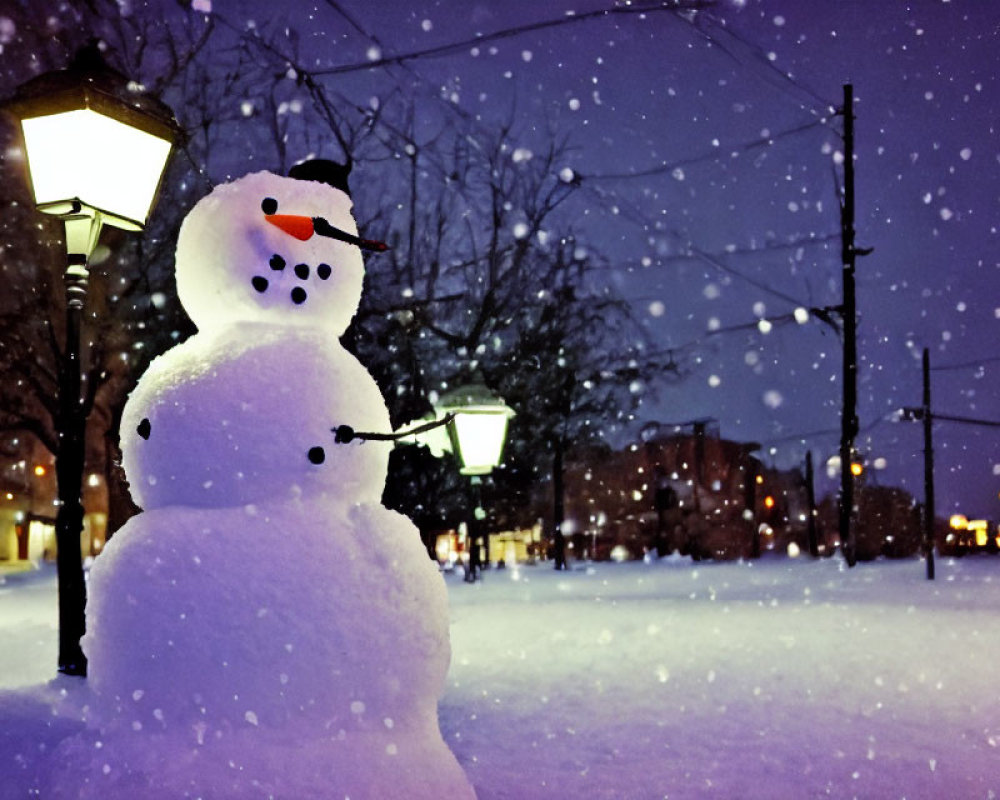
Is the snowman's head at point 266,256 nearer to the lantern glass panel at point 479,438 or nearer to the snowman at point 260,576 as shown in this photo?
the snowman at point 260,576

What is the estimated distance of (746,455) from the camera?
51.9 metres

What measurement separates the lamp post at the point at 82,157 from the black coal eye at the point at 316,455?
1965 millimetres

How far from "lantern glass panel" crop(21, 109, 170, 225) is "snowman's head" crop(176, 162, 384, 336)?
1.15m

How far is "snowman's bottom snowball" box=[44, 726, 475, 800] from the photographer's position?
144 inches

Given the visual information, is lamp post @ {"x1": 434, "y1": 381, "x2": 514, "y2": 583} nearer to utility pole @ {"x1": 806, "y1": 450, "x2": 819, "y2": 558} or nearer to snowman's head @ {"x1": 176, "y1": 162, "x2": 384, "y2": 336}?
snowman's head @ {"x1": 176, "y1": 162, "x2": 384, "y2": 336}

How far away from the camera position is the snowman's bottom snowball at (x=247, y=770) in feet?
12.0

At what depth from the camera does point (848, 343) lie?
64.0 ft

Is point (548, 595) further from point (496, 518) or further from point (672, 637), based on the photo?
point (496, 518)

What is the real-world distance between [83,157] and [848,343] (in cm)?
1677

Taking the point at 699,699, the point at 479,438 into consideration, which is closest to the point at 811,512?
the point at 479,438

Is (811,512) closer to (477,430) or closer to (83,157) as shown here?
(477,430)

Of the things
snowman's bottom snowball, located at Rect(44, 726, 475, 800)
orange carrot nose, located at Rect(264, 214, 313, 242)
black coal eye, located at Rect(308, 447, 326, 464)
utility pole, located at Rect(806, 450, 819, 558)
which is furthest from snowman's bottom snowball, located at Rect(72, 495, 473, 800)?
utility pole, located at Rect(806, 450, 819, 558)

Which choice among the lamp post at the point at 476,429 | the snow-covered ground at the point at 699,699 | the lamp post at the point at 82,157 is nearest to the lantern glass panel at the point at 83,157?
the lamp post at the point at 82,157

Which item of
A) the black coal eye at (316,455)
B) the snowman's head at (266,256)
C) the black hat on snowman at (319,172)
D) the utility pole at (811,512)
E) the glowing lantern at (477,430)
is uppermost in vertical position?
the black hat on snowman at (319,172)
